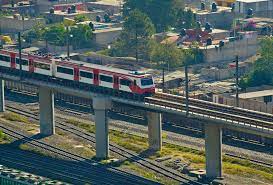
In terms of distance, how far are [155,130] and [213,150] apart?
1060 centimetres

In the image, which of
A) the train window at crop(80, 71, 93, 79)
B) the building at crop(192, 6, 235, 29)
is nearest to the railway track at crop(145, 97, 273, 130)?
the train window at crop(80, 71, 93, 79)

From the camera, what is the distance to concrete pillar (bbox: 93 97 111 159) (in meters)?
83.4

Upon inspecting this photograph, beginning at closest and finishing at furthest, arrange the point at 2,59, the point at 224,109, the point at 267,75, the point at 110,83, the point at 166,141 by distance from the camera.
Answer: the point at 224,109 < the point at 110,83 < the point at 166,141 < the point at 2,59 < the point at 267,75

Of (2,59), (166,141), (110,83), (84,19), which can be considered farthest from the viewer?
(84,19)

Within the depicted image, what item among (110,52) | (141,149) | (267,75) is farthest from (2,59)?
(110,52)

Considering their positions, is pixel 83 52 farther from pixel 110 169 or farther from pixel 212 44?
pixel 110 169

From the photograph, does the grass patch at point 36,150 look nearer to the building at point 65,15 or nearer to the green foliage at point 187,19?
the green foliage at point 187,19

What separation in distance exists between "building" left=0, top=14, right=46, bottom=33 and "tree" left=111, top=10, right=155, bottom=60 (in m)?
22.6

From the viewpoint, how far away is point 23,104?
10862cm

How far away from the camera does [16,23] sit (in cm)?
15275

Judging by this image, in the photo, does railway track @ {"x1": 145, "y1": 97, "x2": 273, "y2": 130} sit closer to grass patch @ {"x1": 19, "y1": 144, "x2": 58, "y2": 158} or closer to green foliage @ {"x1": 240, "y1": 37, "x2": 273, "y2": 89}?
grass patch @ {"x1": 19, "y1": 144, "x2": 58, "y2": 158}

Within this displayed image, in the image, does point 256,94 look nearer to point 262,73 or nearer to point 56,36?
point 262,73

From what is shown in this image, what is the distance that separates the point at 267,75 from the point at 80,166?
32.8 metres

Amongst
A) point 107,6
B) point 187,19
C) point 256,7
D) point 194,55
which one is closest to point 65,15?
point 107,6
